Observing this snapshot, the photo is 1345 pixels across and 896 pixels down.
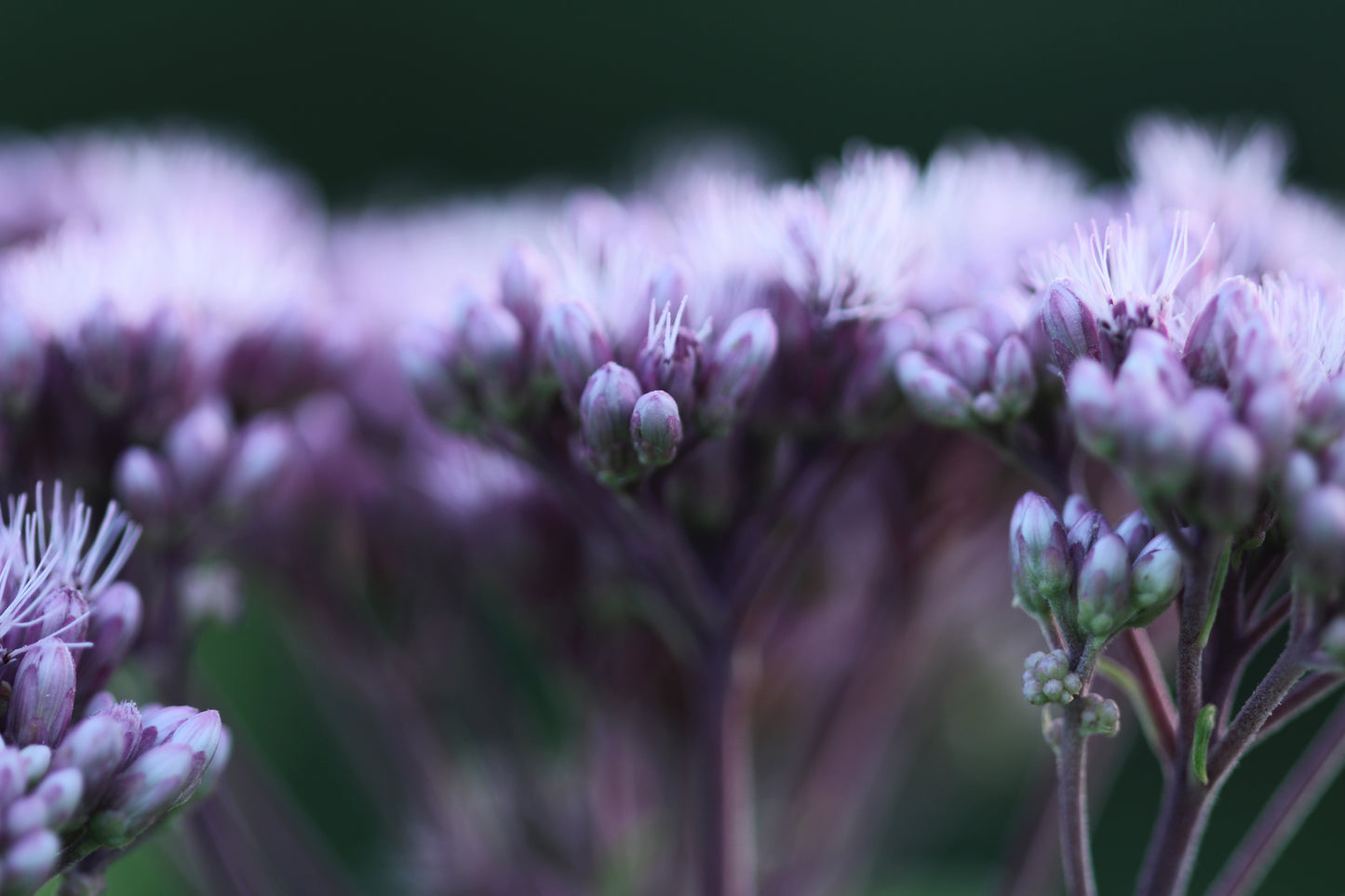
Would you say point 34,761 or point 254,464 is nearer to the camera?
point 34,761

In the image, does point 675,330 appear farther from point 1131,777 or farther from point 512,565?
point 1131,777

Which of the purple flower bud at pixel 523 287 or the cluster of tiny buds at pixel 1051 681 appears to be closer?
the cluster of tiny buds at pixel 1051 681

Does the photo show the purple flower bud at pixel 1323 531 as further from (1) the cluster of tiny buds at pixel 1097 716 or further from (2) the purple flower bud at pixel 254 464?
(2) the purple flower bud at pixel 254 464

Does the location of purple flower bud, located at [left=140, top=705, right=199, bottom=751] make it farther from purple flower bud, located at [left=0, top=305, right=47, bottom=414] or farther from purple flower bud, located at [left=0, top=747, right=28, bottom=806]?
purple flower bud, located at [left=0, top=305, right=47, bottom=414]

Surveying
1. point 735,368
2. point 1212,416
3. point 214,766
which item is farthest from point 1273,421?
point 214,766

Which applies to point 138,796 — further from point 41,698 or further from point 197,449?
point 197,449

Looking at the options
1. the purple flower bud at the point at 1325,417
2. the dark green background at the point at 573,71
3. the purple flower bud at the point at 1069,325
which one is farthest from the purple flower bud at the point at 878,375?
the dark green background at the point at 573,71

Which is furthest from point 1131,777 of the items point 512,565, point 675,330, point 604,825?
point 675,330
